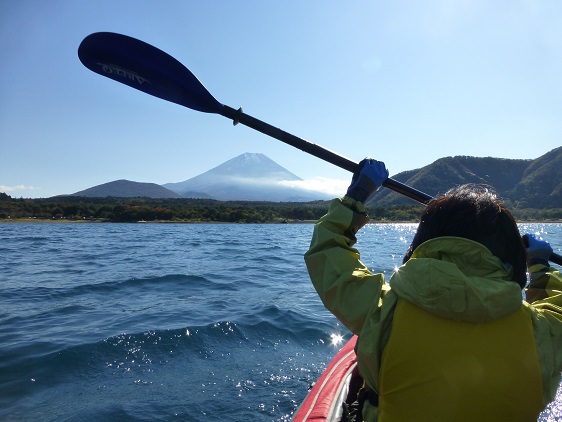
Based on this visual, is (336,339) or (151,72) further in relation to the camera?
(336,339)

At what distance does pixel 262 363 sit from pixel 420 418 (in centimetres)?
418

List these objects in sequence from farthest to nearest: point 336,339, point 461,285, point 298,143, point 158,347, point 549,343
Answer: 1. point 336,339
2. point 158,347
3. point 298,143
4. point 549,343
5. point 461,285

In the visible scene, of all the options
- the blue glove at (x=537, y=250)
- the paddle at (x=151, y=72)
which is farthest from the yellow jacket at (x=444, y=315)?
the paddle at (x=151, y=72)

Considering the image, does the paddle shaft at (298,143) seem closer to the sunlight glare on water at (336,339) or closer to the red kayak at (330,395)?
the red kayak at (330,395)

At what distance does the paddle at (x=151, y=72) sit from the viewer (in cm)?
278

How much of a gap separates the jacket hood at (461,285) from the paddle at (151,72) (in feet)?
3.99

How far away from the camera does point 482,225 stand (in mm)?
1518

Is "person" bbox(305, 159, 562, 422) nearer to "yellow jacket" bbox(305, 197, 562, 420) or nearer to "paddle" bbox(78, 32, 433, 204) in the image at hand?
"yellow jacket" bbox(305, 197, 562, 420)

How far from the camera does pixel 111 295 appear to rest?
28.4 feet

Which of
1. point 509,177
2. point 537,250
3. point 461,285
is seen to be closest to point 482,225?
point 461,285

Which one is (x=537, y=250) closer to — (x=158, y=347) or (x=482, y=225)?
(x=482, y=225)

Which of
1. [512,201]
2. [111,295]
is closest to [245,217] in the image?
[111,295]

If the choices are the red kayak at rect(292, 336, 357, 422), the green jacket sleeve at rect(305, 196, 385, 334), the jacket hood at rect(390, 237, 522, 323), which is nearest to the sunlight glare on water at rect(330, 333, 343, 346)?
the red kayak at rect(292, 336, 357, 422)

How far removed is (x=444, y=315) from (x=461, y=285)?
4.8 inches
